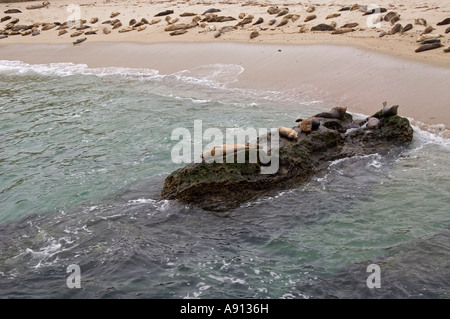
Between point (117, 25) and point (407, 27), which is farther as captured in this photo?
point (117, 25)

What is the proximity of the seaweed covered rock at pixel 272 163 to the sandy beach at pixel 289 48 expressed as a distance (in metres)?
2.63

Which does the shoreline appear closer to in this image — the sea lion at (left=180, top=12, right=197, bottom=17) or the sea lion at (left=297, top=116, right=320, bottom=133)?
the sea lion at (left=180, top=12, right=197, bottom=17)

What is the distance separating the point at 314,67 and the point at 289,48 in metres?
1.75

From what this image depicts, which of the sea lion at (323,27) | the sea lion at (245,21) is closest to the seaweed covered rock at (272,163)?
the sea lion at (323,27)

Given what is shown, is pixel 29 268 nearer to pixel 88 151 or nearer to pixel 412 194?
pixel 88 151

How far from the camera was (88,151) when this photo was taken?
34.2 ft

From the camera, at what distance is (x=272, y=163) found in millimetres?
7395

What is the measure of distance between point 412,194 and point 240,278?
316cm

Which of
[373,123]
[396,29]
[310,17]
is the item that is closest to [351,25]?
[396,29]

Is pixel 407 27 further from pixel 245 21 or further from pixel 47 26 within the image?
pixel 47 26

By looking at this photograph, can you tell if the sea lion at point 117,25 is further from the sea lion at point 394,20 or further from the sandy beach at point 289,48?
the sea lion at point 394,20

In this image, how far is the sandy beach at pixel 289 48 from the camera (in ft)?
38.8

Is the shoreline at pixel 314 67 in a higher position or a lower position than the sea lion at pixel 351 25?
lower
